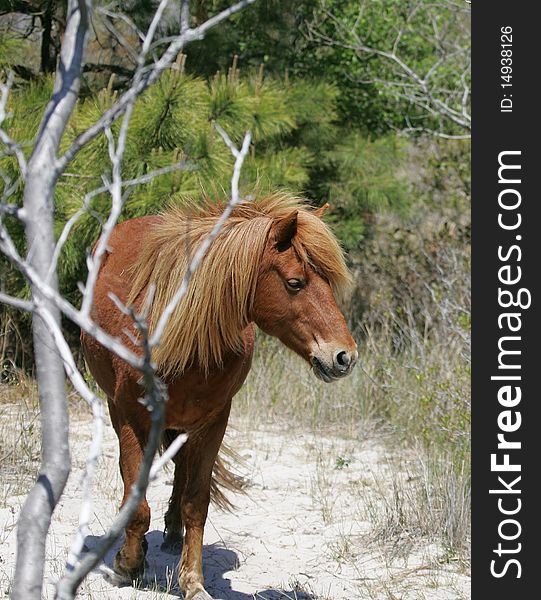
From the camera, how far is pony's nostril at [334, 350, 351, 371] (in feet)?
10.3

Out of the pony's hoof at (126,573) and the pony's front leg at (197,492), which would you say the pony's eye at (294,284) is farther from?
the pony's hoof at (126,573)

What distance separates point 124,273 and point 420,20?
6.74 m

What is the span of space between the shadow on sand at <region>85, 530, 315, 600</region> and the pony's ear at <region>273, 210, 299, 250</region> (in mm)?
1321

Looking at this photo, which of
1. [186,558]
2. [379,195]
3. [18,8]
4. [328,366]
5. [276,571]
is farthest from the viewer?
[379,195]

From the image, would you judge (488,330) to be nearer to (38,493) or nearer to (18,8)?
(38,493)

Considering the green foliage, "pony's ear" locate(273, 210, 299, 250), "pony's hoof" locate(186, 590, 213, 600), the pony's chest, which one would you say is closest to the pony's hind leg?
the pony's chest

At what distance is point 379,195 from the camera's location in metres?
7.89

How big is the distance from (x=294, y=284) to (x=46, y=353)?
1629 mm

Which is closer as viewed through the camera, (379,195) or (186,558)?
(186,558)

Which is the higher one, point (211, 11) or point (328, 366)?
point (211, 11)

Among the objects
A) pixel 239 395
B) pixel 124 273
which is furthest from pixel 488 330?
pixel 239 395

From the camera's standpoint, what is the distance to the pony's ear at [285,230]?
10.7 ft

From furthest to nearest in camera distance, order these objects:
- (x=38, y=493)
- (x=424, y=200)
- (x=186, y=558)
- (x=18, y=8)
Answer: (x=424, y=200) < (x=18, y=8) < (x=186, y=558) < (x=38, y=493)

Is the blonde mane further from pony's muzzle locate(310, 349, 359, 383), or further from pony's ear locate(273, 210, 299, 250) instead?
pony's muzzle locate(310, 349, 359, 383)
